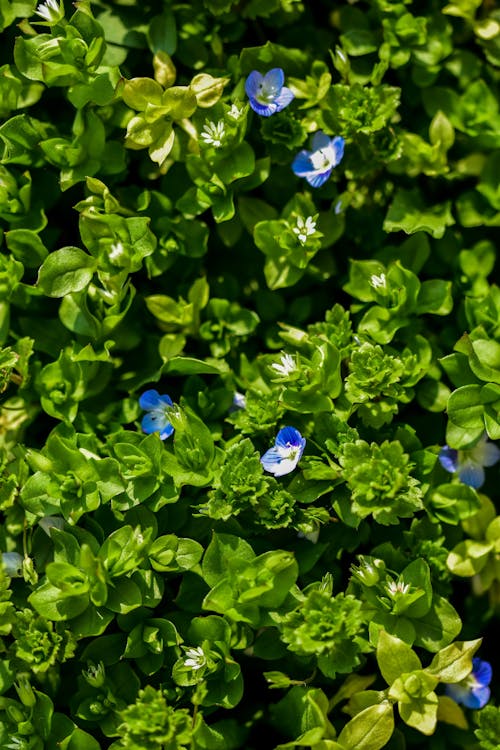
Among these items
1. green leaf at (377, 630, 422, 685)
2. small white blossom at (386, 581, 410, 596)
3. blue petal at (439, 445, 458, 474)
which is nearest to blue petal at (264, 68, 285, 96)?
blue petal at (439, 445, 458, 474)

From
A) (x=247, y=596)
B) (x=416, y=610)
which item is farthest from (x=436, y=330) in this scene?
(x=247, y=596)

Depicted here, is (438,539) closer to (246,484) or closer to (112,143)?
(246,484)

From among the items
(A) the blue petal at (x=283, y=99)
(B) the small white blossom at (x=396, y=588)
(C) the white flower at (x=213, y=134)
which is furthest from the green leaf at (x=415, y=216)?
(B) the small white blossom at (x=396, y=588)

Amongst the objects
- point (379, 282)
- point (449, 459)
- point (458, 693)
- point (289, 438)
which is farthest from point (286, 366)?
point (458, 693)

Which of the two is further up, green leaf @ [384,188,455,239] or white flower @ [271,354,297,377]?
green leaf @ [384,188,455,239]

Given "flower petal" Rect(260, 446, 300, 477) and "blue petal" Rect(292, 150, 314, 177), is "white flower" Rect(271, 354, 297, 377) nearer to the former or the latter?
"flower petal" Rect(260, 446, 300, 477)

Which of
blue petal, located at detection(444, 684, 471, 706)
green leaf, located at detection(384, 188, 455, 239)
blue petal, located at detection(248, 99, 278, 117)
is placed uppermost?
blue petal, located at detection(248, 99, 278, 117)
